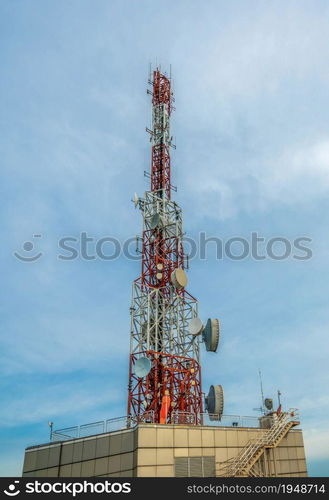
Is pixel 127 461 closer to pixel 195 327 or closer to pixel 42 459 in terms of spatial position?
pixel 42 459

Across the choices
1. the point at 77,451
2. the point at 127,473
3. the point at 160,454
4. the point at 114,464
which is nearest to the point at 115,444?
the point at 114,464

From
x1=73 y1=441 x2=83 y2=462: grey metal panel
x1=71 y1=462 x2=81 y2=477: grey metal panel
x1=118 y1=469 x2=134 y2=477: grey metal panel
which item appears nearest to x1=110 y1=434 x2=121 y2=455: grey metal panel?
x1=118 y1=469 x2=134 y2=477: grey metal panel

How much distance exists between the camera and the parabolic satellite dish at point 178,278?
55000mm

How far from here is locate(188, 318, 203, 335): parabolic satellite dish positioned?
51.0m

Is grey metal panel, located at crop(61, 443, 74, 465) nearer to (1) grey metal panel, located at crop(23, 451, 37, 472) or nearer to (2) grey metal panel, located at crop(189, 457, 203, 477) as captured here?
(1) grey metal panel, located at crop(23, 451, 37, 472)

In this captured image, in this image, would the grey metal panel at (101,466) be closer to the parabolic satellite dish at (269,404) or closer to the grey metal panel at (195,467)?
the grey metal panel at (195,467)

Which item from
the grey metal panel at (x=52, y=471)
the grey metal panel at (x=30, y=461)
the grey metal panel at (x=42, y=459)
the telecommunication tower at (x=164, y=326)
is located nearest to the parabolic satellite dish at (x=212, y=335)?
the telecommunication tower at (x=164, y=326)

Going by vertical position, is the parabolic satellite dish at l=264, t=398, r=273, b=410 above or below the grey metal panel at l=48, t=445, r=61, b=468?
above

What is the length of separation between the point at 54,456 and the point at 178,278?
2478 cm

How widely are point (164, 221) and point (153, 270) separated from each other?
788 centimetres

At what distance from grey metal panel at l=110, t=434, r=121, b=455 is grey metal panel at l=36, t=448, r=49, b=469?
6.80m

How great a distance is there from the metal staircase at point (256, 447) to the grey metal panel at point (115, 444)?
822cm

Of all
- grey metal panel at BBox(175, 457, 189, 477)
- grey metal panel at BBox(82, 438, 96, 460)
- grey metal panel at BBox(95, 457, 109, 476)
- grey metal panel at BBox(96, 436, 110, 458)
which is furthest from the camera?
grey metal panel at BBox(82, 438, 96, 460)
